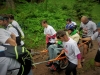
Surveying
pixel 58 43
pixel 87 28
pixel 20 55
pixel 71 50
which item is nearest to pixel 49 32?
pixel 58 43

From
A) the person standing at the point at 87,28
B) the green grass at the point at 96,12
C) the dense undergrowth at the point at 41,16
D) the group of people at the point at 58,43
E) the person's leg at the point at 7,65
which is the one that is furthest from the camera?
the green grass at the point at 96,12

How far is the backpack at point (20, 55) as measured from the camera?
3395mm

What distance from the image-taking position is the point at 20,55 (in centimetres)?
348

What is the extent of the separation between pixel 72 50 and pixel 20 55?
191cm

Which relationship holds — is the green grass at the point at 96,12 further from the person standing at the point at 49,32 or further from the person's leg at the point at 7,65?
the person's leg at the point at 7,65

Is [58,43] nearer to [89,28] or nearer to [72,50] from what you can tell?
[72,50]

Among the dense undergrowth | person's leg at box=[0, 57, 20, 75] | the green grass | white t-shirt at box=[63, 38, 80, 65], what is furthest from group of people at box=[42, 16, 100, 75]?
the green grass

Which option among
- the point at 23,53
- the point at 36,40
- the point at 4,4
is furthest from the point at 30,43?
the point at 4,4

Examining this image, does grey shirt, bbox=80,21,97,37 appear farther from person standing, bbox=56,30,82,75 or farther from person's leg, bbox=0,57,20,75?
person's leg, bbox=0,57,20,75

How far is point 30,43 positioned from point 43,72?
309 centimetres

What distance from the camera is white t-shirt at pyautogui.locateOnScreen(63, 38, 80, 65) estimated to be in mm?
4848

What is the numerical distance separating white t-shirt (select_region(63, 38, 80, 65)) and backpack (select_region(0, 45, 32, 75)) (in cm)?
157

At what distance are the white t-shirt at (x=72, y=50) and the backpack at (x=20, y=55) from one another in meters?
1.57

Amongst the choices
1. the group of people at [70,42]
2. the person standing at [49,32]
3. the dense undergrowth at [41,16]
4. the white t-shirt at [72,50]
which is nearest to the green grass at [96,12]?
the dense undergrowth at [41,16]
